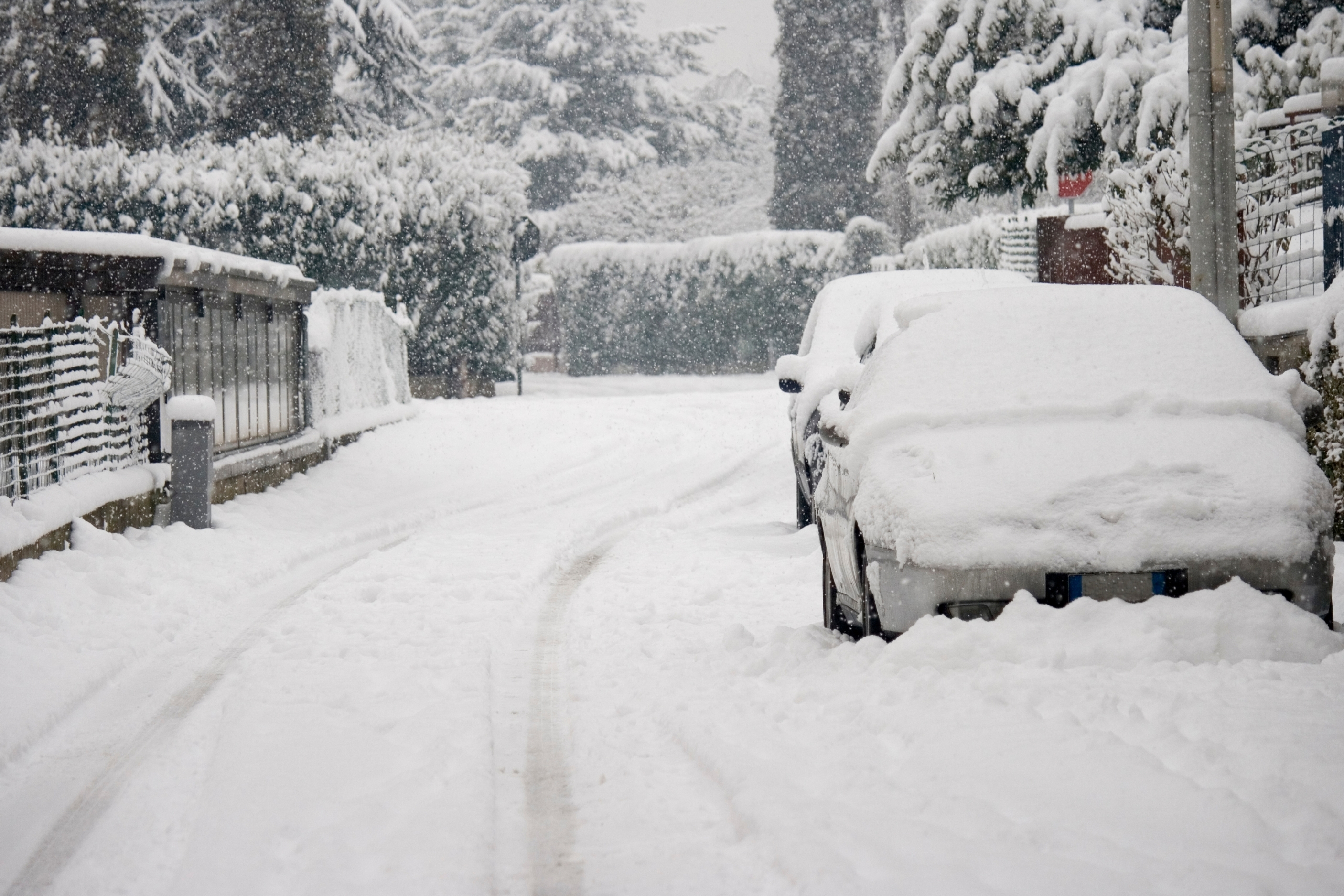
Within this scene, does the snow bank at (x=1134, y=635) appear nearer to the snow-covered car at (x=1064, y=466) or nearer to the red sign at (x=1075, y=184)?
the snow-covered car at (x=1064, y=466)

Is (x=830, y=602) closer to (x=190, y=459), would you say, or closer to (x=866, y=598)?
(x=866, y=598)

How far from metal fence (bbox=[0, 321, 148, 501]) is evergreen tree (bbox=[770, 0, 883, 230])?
28791 millimetres

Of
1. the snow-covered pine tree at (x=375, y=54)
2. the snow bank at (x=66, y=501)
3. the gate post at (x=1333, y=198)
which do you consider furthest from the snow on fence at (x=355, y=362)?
the snow-covered pine tree at (x=375, y=54)

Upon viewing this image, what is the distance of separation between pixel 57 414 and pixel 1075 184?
11799 mm

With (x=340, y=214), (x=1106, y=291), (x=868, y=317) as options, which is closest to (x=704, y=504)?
(x=868, y=317)

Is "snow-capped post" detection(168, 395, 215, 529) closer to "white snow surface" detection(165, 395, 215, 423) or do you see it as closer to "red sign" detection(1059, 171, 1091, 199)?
"white snow surface" detection(165, 395, 215, 423)

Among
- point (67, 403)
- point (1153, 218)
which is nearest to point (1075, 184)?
point (1153, 218)

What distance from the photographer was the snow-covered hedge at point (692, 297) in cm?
3428

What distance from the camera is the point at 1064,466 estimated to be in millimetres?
5902

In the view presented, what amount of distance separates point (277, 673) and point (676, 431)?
13.0 metres

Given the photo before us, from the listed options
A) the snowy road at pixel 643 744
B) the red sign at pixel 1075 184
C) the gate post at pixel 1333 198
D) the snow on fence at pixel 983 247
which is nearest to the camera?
the snowy road at pixel 643 744

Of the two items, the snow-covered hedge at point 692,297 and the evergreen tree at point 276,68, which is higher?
the evergreen tree at point 276,68

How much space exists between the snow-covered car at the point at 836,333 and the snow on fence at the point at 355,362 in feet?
21.7

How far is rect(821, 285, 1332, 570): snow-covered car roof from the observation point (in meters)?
5.67
